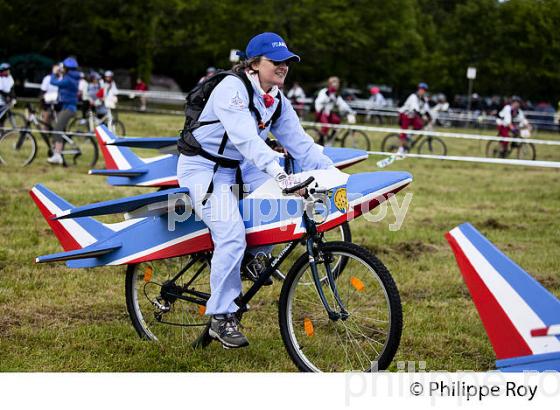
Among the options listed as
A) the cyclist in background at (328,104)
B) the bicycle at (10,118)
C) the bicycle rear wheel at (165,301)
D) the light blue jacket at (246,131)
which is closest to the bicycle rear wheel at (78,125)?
the bicycle at (10,118)

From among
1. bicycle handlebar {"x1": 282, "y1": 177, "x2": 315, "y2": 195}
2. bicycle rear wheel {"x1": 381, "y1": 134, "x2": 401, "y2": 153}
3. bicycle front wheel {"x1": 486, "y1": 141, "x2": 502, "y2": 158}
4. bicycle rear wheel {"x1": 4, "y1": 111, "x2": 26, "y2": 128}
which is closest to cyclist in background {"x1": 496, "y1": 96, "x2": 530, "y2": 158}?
bicycle front wheel {"x1": 486, "y1": 141, "x2": 502, "y2": 158}

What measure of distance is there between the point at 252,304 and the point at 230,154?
6.59 feet

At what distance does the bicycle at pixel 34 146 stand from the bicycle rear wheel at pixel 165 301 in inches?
401

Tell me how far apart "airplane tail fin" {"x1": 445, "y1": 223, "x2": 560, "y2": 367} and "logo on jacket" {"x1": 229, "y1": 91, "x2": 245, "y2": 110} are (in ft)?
5.36

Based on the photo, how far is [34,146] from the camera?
15.5m

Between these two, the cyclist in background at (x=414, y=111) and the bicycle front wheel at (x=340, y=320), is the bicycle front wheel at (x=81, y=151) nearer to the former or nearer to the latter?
the cyclist in background at (x=414, y=111)

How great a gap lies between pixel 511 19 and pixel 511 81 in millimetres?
4218

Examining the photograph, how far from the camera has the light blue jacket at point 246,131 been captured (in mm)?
4488

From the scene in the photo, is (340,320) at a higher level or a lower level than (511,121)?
higher

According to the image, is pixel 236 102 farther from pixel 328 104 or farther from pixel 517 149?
pixel 517 149

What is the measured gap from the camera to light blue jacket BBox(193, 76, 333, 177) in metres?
4.49

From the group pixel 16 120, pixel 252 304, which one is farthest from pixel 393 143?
pixel 252 304

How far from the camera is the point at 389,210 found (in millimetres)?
11422
